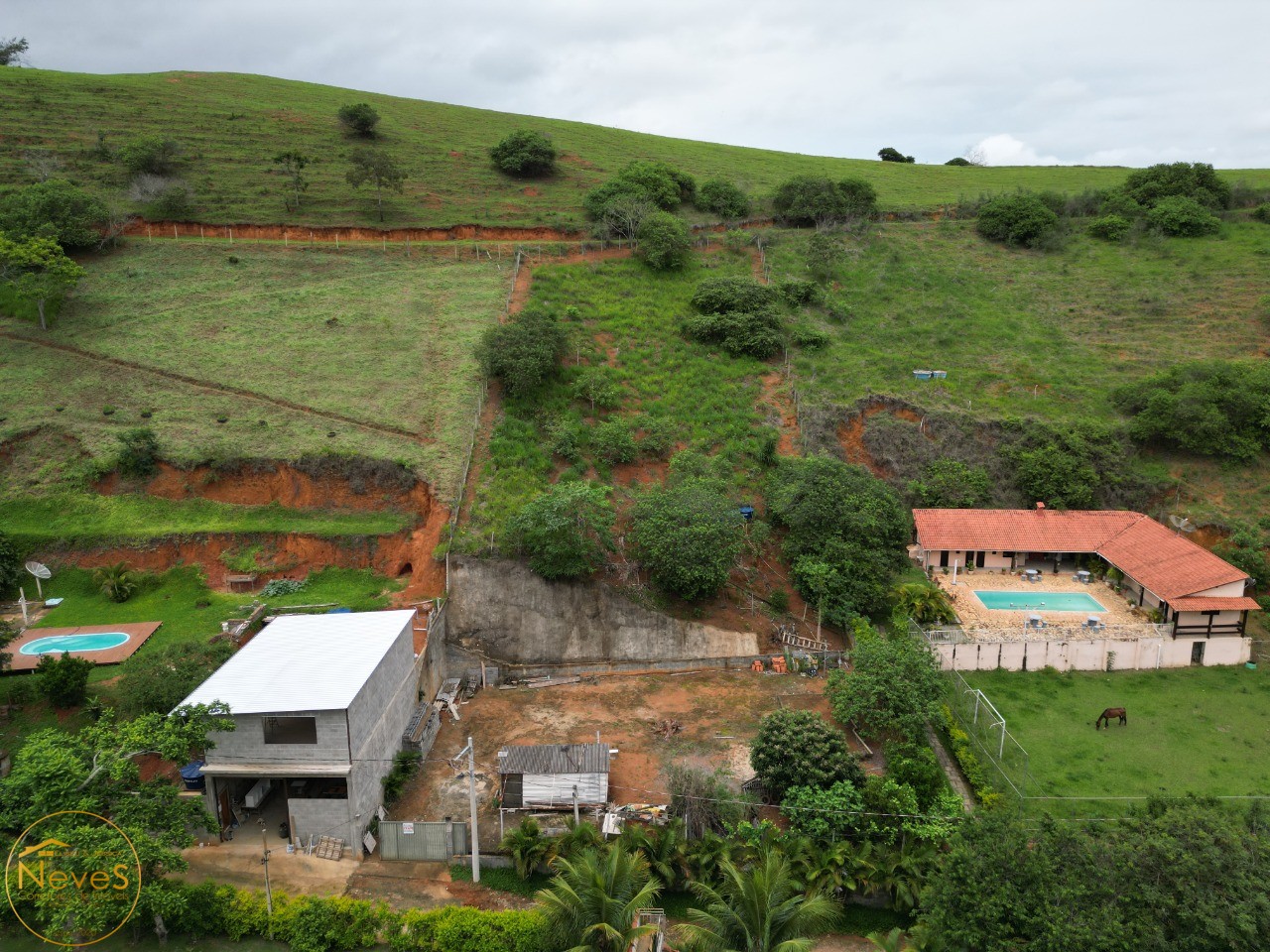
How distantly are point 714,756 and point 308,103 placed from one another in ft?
239

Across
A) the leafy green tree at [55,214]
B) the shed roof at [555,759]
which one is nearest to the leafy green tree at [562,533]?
the shed roof at [555,759]

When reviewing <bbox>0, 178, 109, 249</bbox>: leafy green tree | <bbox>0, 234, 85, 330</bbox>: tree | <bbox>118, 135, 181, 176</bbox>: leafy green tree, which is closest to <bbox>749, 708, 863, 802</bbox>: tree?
<bbox>0, 234, 85, 330</bbox>: tree

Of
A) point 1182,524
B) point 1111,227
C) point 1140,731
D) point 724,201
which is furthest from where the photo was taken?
point 724,201

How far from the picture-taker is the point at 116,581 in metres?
27.6

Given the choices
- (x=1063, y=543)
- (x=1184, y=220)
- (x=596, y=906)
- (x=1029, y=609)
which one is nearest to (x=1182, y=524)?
(x=1063, y=543)

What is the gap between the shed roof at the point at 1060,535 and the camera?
30625mm

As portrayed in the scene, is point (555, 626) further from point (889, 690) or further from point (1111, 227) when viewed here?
point (1111, 227)

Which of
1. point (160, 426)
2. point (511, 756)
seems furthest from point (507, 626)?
point (160, 426)

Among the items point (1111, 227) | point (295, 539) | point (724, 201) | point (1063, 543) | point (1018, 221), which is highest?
point (724, 201)

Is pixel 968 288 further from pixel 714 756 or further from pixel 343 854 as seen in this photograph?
pixel 343 854

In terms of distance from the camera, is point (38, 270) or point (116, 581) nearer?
point (116, 581)

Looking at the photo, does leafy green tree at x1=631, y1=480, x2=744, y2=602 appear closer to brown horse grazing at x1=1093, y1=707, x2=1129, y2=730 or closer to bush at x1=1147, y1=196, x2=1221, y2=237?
brown horse grazing at x1=1093, y1=707, x2=1129, y2=730

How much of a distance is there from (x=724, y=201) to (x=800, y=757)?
152ft

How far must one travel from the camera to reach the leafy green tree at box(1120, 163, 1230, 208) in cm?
5744
